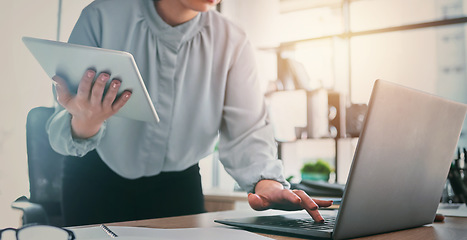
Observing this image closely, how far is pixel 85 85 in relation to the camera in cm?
86

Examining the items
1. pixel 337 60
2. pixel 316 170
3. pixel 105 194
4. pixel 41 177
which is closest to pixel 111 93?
pixel 105 194

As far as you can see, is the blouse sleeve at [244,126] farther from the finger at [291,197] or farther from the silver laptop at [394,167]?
the silver laptop at [394,167]

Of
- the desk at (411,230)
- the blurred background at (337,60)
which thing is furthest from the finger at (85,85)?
the blurred background at (337,60)

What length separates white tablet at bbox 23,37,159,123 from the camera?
73 centimetres

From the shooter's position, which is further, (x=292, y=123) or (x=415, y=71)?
(x=292, y=123)

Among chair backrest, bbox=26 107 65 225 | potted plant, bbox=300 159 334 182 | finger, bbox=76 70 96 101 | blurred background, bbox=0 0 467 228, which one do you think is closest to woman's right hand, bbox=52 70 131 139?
finger, bbox=76 70 96 101

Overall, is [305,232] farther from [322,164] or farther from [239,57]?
[322,164]

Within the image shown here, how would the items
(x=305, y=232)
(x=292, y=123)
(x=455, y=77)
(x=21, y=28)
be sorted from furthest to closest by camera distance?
1. (x=292, y=123)
2. (x=455, y=77)
3. (x=21, y=28)
4. (x=305, y=232)

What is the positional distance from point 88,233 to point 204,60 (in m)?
0.78

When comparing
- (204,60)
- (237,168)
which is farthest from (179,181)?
(204,60)

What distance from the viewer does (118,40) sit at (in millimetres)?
1203

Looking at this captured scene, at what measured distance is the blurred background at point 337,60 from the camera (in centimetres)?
265

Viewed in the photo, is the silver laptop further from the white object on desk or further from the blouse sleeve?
the blouse sleeve

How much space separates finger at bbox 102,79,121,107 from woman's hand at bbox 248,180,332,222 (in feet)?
1.15
